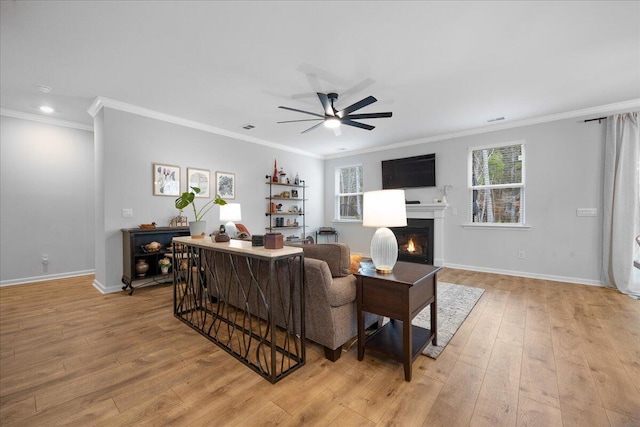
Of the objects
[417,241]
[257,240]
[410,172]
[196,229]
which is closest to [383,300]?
[257,240]

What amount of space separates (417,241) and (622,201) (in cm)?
299

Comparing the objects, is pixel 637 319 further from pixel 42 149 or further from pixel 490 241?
pixel 42 149

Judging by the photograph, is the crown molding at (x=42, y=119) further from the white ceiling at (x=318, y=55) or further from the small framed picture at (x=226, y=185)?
the small framed picture at (x=226, y=185)

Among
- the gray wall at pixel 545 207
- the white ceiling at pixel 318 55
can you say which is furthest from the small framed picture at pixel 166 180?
the gray wall at pixel 545 207

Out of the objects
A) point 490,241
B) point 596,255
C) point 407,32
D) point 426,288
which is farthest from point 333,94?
point 596,255

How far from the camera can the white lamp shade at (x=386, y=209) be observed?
2.05 metres

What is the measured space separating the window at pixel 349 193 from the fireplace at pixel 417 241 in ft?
4.38

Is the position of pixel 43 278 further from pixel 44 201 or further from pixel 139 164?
pixel 139 164

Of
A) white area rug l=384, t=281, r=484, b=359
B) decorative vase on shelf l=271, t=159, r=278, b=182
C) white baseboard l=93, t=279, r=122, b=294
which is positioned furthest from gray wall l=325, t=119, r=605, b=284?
white baseboard l=93, t=279, r=122, b=294

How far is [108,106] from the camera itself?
3.69 m

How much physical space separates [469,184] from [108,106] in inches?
239

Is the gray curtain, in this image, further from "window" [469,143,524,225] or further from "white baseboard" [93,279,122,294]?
"white baseboard" [93,279,122,294]

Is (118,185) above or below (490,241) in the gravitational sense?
above

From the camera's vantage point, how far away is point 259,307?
7.86 feet
